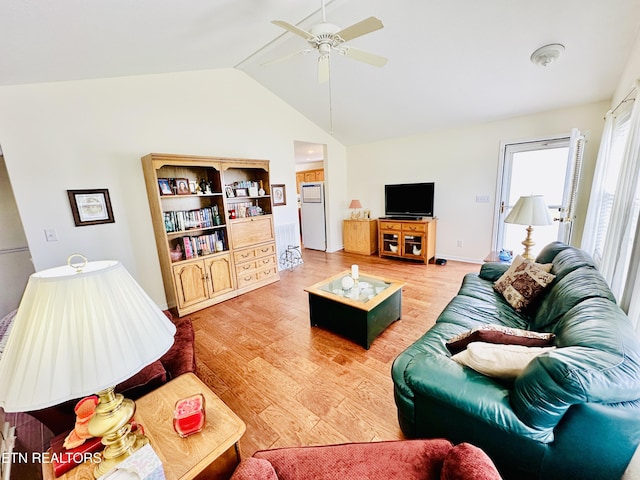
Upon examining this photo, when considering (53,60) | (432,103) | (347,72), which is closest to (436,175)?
(432,103)

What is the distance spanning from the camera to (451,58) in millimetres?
2873

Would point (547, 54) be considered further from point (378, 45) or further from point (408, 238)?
point (408, 238)

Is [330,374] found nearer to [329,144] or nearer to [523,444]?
[523,444]

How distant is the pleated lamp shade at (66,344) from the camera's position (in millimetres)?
630

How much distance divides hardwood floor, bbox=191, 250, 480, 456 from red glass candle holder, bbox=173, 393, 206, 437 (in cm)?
67

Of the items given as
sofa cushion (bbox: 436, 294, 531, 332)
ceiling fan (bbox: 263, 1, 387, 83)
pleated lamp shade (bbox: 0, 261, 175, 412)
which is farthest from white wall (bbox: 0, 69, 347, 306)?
sofa cushion (bbox: 436, 294, 531, 332)

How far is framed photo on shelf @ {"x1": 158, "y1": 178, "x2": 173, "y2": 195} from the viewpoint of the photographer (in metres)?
2.90

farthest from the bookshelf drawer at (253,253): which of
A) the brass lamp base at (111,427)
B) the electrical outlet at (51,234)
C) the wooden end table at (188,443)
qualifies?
the brass lamp base at (111,427)

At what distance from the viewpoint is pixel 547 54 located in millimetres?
2506

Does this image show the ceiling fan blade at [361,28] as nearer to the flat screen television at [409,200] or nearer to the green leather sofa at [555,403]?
the green leather sofa at [555,403]

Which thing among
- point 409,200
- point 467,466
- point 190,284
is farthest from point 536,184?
point 190,284

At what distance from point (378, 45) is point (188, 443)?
12.1 feet

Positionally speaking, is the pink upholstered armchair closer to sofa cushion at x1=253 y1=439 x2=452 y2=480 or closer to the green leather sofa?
sofa cushion at x1=253 y1=439 x2=452 y2=480

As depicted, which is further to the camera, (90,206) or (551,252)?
(90,206)
